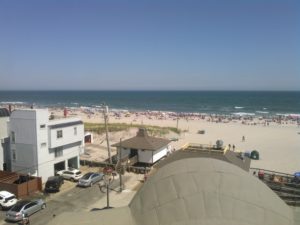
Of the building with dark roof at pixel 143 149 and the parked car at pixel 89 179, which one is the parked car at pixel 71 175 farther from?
the building with dark roof at pixel 143 149

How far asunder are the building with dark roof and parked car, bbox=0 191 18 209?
41.1 feet

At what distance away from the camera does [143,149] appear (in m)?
34.5

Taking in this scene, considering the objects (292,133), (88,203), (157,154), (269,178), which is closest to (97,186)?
Answer: (88,203)

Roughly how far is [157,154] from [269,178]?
1181 centimetres

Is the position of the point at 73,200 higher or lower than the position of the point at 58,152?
lower

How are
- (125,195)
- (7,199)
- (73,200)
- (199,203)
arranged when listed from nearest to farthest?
(199,203) < (7,199) < (73,200) < (125,195)

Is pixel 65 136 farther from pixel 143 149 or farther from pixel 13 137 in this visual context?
pixel 143 149

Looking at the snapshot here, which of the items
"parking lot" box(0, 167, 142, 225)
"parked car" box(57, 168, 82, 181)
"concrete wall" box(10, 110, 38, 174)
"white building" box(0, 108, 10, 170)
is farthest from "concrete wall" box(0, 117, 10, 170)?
"parking lot" box(0, 167, 142, 225)

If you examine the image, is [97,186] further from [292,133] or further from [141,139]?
[292,133]

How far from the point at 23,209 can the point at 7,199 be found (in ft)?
9.86

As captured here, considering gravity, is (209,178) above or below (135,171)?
above

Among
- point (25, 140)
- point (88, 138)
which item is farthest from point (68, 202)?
point (88, 138)

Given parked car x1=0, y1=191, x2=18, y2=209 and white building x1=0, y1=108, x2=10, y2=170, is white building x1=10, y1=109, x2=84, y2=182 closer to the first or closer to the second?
white building x1=0, y1=108, x2=10, y2=170

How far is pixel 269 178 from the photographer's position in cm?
2886
